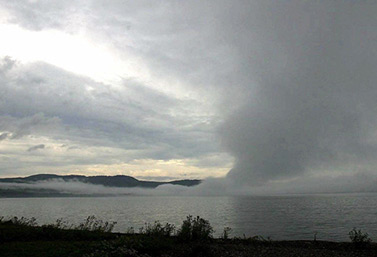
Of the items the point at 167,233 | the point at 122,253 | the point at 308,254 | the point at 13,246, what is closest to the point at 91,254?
the point at 122,253

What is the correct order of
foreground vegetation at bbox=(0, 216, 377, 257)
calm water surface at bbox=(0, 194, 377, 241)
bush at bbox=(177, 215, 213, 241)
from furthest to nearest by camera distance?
calm water surface at bbox=(0, 194, 377, 241) → bush at bbox=(177, 215, 213, 241) → foreground vegetation at bbox=(0, 216, 377, 257)

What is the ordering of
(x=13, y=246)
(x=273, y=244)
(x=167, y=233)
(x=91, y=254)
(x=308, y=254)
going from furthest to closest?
(x=167, y=233)
(x=273, y=244)
(x=308, y=254)
(x=13, y=246)
(x=91, y=254)

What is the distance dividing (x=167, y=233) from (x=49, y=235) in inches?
311

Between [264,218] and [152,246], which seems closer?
[152,246]

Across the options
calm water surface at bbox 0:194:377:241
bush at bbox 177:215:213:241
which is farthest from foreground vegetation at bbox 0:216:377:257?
calm water surface at bbox 0:194:377:241

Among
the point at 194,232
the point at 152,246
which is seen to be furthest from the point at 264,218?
the point at 152,246

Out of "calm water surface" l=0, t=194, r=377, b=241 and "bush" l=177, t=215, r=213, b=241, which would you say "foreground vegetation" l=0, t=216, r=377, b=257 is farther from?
"calm water surface" l=0, t=194, r=377, b=241

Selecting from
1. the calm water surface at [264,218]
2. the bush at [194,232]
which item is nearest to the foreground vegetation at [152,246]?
the bush at [194,232]

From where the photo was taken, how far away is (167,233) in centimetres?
2094

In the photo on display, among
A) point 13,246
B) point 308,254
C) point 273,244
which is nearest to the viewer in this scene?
point 13,246

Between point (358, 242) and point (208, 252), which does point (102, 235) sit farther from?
point (358, 242)

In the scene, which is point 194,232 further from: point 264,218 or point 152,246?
point 264,218

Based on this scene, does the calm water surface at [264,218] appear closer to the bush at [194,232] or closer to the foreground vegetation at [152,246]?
the foreground vegetation at [152,246]

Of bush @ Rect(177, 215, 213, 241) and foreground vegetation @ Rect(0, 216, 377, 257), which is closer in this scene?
foreground vegetation @ Rect(0, 216, 377, 257)
